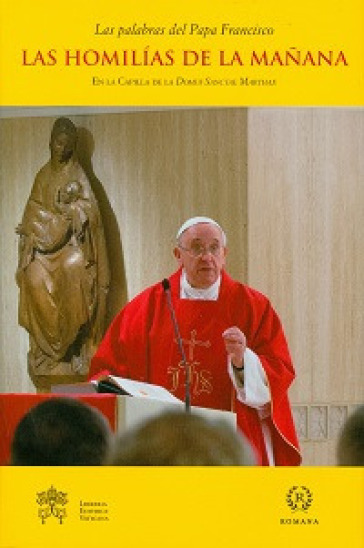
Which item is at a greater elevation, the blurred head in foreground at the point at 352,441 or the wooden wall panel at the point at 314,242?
the wooden wall panel at the point at 314,242

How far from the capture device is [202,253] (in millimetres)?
4402

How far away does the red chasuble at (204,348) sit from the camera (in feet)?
14.2

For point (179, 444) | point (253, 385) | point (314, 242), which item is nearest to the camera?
point (179, 444)

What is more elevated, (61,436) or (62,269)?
(62,269)

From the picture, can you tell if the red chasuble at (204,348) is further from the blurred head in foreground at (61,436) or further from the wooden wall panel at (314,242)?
the blurred head in foreground at (61,436)

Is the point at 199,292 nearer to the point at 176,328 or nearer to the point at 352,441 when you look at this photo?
the point at 176,328

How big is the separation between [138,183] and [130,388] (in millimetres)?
768

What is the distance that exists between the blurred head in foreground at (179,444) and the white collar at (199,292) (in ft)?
1.55

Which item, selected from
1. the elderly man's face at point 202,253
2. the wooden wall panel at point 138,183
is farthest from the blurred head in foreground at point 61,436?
the elderly man's face at point 202,253

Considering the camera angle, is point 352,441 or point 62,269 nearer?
point 352,441
